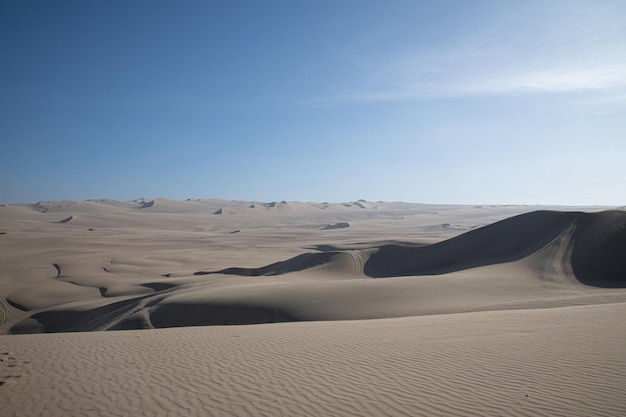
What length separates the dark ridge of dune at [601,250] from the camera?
672 inches

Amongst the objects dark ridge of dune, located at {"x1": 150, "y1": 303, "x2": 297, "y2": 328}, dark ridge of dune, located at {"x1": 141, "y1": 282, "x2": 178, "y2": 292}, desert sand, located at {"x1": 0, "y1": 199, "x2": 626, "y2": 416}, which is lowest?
dark ridge of dune, located at {"x1": 141, "y1": 282, "x2": 178, "y2": 292}

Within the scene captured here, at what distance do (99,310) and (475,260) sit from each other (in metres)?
21.2

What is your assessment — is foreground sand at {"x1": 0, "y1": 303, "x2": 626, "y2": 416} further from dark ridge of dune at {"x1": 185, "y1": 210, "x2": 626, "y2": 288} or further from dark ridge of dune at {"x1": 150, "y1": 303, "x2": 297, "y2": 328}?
dark ridge of dune at {"x1": 185, "y1": 210, "x2": 626, "y2": 288}

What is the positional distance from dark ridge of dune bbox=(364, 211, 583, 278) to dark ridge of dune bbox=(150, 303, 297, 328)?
13.1m

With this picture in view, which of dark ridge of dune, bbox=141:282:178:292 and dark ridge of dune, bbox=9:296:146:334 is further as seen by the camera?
dark ridge of dune, bbox=141:282:178:292

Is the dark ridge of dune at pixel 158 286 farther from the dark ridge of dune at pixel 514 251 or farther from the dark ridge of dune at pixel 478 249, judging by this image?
the dark ridge of dune at pixel 478 249

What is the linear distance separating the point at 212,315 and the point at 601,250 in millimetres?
18364

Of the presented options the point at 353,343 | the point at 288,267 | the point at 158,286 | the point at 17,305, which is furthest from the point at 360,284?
the point at 17,305

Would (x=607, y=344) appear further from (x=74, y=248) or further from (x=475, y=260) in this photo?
(x=74, y=248)

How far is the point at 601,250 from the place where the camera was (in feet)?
61.1

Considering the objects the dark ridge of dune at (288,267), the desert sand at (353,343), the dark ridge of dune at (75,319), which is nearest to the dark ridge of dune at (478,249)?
the desert sand at (353,343)

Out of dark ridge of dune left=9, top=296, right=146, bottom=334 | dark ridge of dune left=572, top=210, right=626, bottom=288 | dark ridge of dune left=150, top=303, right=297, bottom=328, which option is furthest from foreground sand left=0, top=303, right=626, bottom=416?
dark ridge of dune left=572, top=210, right=626, bottom=288

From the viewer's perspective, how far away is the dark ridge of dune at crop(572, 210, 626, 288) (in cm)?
1707

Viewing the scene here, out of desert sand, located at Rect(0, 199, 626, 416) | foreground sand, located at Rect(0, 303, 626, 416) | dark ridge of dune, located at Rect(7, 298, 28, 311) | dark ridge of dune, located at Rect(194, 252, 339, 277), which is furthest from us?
dark ridge of dune, located at Rect(194, 252, 339, 277)
